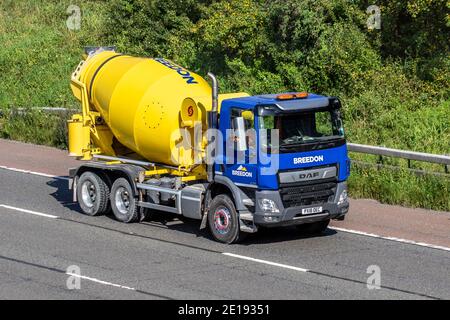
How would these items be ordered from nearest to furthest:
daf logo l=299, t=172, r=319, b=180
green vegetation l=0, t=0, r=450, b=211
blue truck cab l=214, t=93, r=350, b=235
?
blue truck cab l=214, t=93, r=350, b=235
daf logo l=299, t=172, r=319, b=180
green vegetation l=0, t=0, r=450, b=211

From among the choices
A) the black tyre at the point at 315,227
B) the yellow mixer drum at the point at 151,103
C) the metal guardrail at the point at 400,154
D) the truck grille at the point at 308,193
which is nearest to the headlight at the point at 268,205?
the truck grille at the point at 308,193

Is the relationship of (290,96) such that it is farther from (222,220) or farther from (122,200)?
(122,200)

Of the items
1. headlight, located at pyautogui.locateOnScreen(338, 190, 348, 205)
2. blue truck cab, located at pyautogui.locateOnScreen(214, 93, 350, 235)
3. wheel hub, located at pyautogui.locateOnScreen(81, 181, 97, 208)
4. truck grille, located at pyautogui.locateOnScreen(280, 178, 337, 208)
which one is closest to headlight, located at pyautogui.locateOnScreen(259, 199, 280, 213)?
blue truck cab, located at pyautogui.locateOnScreen(214, 93, 350, 235)

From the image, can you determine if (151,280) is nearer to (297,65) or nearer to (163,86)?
(163,86)

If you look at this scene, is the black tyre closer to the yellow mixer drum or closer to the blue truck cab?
the blue truck cab

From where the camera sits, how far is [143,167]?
18.9 metres

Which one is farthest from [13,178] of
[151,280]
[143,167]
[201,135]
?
[151,280]

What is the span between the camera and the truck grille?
16500 millimetres

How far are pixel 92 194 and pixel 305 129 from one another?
200 inches

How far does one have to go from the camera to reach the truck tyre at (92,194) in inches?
759

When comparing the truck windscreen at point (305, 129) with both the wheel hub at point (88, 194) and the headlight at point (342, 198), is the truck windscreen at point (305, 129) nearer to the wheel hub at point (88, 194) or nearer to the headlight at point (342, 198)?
the headlight at point (342, 198)

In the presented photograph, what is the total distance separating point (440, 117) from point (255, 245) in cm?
765

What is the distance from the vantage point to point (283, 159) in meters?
16.3

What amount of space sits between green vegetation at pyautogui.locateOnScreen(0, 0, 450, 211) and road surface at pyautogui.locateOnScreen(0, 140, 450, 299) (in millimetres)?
2581
